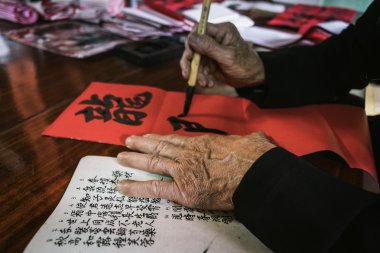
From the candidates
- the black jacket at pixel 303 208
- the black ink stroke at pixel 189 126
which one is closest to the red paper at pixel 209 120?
the black ink stroke at pixel 189 126

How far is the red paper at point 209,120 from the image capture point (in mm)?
761

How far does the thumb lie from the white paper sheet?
1.47 feet

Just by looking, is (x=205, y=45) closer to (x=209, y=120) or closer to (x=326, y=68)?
(x=209, y=120)

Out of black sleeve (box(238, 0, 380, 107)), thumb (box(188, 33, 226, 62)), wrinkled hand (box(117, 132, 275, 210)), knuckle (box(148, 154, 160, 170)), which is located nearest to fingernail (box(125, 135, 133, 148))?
wrinkled hand (box(117, 132, 275, 210))

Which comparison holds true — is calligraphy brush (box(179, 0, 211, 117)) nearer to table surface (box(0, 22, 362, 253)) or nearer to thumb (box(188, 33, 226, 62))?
thumb (box(188, 33, 226, 62))

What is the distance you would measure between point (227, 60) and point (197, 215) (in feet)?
1.68

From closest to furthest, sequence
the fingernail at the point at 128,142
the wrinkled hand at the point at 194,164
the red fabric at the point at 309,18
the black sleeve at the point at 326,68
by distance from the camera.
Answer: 1. the wrinkled hand at the point at 194,164
2. the fingernail at the point at 128,142
3. the black sleeve at the point at 326,68
4. the red fabric at the point at 309,18

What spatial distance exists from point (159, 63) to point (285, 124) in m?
0.65

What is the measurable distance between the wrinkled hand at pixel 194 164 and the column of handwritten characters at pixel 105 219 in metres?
0.03

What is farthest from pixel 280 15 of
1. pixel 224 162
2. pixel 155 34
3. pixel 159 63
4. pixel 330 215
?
pixel 330 215

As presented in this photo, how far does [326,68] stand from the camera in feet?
3.29

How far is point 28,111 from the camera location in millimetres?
868

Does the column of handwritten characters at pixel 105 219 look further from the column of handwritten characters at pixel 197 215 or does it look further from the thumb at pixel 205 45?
the thumb at pixel 205 45

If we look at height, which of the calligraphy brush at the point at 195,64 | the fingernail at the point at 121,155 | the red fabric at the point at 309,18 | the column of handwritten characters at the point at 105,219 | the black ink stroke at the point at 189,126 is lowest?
the column of handwritten characters at the point at 105,219
